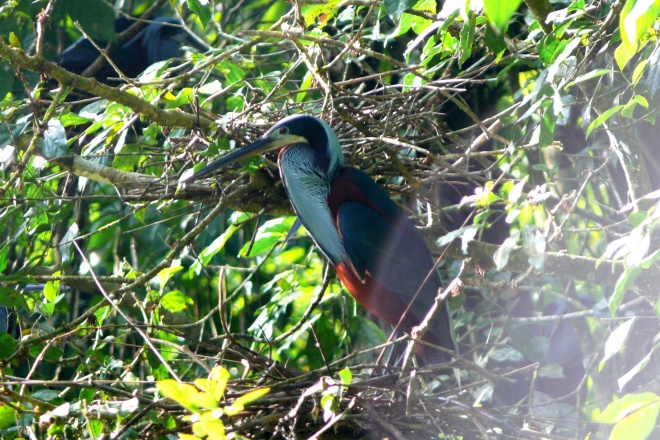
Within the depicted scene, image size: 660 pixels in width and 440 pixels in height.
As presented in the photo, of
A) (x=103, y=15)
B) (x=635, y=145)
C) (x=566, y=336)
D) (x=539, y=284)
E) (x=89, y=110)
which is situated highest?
(x=103, y=15)

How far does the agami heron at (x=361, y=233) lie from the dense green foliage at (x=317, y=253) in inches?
4.4

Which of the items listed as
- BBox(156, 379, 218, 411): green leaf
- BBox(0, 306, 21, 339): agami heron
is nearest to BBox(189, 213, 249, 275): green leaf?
BBox(0, 306, 21, 339): agami heron

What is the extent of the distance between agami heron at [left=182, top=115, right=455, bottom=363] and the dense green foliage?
113 mm

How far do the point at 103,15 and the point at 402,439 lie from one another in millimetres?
2683

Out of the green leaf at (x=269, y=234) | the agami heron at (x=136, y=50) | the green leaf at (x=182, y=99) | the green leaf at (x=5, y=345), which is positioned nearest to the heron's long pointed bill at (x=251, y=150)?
the green leaf at (x=182, y=99)

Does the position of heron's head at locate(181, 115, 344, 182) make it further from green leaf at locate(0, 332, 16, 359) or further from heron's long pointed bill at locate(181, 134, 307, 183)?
green leaf at locate(0, 332, 16, 359)

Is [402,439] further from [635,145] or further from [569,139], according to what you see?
[569,139]

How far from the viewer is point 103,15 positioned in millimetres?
3672

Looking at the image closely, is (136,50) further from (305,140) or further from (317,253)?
(305,140)

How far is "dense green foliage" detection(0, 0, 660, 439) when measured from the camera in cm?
198

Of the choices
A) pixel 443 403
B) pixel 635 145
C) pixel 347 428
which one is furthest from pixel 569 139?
pixel 347 428

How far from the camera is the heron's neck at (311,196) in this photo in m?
2.81

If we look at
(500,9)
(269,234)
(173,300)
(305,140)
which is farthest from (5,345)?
(500,9)

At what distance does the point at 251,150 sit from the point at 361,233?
620mm
